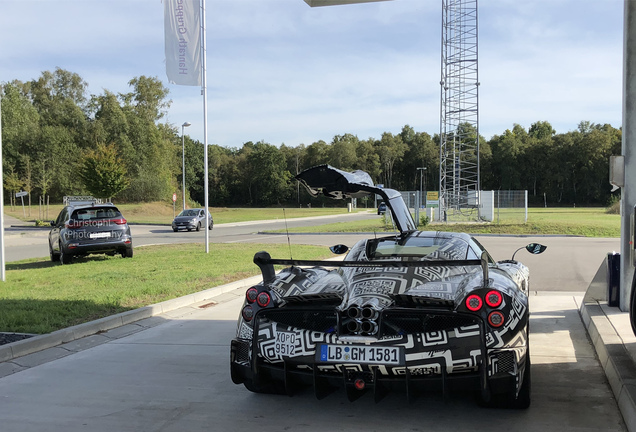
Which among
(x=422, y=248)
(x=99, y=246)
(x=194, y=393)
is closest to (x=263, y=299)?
(x=194, y=393)

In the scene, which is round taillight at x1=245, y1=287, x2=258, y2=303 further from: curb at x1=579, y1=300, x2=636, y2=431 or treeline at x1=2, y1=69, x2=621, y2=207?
treeline at x1=2, y1=69, x2=621, y2=207

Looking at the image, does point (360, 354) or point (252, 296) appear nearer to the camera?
point (360, 354)

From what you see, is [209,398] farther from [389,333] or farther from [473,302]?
[473,302]

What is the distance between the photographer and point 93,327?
668 centimetres

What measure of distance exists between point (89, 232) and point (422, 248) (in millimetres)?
10823

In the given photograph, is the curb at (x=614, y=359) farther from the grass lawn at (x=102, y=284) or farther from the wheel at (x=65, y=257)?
the wheel at (x=65, y=257)

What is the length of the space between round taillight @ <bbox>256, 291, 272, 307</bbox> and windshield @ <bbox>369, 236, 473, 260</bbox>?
1579mm

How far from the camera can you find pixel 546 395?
427cm

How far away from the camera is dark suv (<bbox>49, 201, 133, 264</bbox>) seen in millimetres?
13500

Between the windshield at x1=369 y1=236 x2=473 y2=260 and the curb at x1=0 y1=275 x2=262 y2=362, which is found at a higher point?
the windshield at x1=369 y1=236 x2=473 y2=260

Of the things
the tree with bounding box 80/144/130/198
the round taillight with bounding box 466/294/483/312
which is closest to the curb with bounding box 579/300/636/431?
the round taillight with bounding box 466/294/483/312

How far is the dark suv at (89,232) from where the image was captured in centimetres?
1350

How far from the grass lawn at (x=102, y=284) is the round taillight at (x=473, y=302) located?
16.3 ft

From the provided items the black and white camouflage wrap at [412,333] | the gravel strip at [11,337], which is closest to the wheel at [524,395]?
the black and white camouflage wrap at [412,333]
